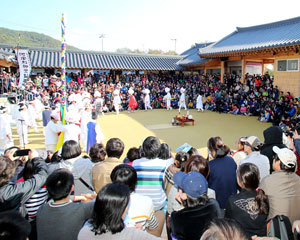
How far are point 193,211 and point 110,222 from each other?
26.2 inches

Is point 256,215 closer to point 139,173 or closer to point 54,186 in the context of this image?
point 139,173

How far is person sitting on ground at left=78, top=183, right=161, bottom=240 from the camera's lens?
4.67 feet

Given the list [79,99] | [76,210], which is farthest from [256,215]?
[79,99]

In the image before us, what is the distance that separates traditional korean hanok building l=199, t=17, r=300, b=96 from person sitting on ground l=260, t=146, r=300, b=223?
10.0 metres

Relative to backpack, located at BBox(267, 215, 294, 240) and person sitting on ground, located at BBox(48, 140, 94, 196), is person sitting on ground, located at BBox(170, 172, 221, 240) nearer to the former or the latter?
backpack, located at BBox(267, 215, 294, 240)

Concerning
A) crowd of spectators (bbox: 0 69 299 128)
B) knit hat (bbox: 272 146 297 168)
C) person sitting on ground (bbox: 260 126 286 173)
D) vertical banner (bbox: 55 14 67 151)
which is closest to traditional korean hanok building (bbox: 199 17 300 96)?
crowd of spectators (bbox: 0 69 299 128)

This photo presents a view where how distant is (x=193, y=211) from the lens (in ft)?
5.82

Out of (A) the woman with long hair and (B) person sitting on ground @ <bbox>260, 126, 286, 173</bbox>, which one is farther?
(B) person sitting on ground @ <bbox>260, 126, 286, 173</bbox>

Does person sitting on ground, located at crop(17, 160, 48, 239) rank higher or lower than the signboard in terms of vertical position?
lower

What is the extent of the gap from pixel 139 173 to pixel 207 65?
668 inches

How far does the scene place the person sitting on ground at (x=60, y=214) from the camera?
5.66 ft

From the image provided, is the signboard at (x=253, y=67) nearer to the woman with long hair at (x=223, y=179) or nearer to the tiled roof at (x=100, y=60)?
the tiled roof at (x=100, y=60)

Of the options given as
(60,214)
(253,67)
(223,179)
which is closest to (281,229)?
(223,179)

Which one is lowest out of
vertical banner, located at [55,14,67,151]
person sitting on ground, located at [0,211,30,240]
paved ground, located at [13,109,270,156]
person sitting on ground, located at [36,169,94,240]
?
paved ground, located at [13,109,270,156]
